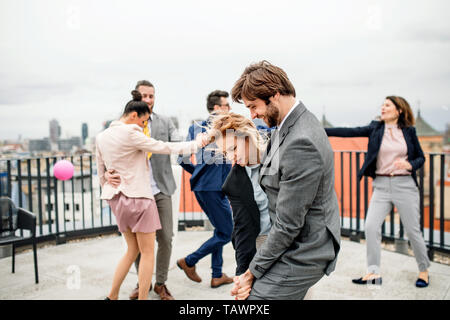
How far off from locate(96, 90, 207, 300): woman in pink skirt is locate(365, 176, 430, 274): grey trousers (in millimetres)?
1982

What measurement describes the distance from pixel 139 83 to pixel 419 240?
3018mm

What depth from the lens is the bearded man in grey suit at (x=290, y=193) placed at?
4.52 feet

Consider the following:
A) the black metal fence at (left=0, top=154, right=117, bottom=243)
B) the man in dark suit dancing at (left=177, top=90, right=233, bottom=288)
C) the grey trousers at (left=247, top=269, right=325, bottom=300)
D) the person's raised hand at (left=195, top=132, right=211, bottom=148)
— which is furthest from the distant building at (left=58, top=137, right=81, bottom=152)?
the grey trousers at (left=247, top=269, right=325, bottom=300)

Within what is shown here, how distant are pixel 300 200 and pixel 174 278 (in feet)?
9.13

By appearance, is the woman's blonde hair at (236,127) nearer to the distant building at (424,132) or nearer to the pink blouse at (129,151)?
the pink blouse at (129,151)

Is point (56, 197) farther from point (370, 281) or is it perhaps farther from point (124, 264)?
point (370, 281)

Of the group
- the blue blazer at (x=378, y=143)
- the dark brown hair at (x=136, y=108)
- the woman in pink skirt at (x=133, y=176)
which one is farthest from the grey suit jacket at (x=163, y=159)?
the blue blazer at (x=378, y=143)

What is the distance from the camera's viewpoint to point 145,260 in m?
2.91

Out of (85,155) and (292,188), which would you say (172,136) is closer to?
(292,188)

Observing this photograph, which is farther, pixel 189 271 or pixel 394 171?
pixel 189 271

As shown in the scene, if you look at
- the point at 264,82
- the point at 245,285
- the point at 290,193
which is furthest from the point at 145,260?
the point at 264,82

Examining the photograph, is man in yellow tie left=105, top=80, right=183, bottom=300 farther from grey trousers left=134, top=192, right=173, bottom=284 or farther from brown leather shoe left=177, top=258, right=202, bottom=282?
brown leather shoe left=177, top=258, right=202, bottom=282

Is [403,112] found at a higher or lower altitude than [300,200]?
higher

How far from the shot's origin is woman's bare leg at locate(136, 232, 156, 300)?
2.88m
